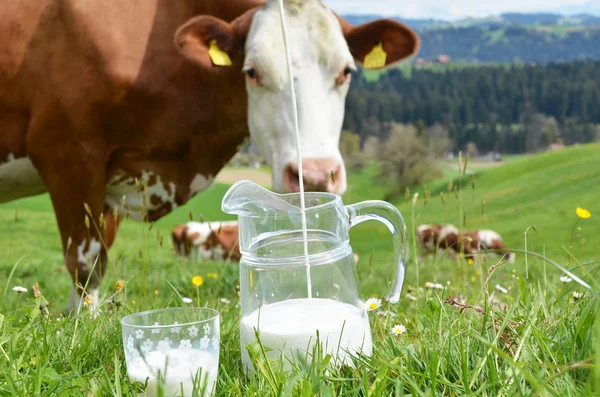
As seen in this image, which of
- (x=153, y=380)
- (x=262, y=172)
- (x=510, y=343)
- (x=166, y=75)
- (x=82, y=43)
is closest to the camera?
(x=153, y=380)

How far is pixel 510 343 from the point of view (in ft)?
5.39

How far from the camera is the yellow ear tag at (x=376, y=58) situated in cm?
457

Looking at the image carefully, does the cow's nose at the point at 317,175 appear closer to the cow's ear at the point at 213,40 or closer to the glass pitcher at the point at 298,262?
the cow's ear at the point at 213,40

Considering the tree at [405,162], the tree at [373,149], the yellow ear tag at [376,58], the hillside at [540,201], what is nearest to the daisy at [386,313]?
the yellow ear tag at [376,58]

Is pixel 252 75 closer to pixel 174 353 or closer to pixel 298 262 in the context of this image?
pixel 298 262

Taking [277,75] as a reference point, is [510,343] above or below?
below

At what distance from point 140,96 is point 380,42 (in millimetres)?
1743

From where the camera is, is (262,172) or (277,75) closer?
(277,75)

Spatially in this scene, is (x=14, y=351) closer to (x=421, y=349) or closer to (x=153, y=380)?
(x=153, y=380)

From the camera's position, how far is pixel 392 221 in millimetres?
1811

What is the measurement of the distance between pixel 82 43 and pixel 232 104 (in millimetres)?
978

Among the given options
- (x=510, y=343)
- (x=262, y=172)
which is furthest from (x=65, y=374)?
(x=262, y=172)

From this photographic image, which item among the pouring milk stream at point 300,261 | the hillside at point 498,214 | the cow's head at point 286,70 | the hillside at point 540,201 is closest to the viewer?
the pouring milk stream at point 300,261

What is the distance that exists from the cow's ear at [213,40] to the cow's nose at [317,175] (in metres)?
0.92
